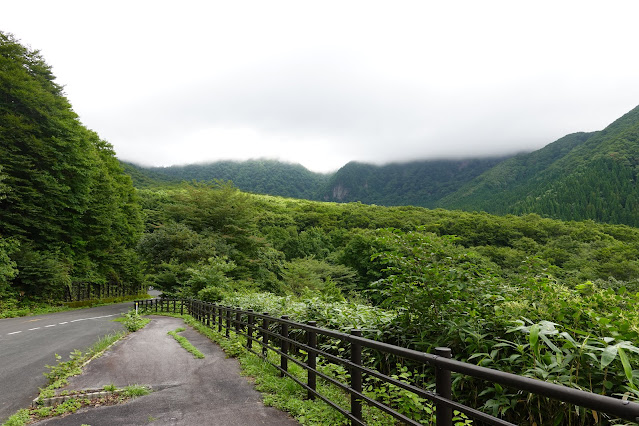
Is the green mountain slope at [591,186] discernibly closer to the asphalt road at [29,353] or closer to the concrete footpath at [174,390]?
the asphalt road at [29,353]

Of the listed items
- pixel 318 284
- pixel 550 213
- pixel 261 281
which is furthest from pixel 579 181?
pixel 261 281

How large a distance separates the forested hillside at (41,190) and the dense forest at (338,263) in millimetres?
119

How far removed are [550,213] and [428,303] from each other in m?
136

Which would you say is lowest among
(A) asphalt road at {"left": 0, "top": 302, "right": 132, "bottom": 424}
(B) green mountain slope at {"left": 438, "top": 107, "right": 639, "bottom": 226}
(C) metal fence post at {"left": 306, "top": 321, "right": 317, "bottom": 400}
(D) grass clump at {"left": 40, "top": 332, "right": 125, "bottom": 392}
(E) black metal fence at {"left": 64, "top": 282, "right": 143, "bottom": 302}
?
(E) black metal fence at {"left": 64, "top": 282, "right": 143, "bottom": 302}

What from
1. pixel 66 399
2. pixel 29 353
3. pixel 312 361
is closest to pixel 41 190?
pixel 29 353

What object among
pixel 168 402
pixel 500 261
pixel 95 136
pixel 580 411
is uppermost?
pixel 95 136

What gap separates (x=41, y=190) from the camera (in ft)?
92.4

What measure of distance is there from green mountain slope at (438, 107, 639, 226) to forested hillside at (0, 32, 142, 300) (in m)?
126

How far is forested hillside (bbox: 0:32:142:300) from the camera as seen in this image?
25.5m

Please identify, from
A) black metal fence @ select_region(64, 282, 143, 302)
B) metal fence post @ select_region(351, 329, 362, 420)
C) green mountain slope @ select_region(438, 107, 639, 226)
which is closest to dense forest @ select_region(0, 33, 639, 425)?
metal fence post @ select_region(351, 329, 362, 420)

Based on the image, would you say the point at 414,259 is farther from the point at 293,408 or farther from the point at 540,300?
the point at 293,408

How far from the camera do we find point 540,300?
3.98 m

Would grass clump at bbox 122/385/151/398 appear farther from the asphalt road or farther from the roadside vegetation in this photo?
the asphalt road

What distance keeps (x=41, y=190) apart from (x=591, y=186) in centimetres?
14399
